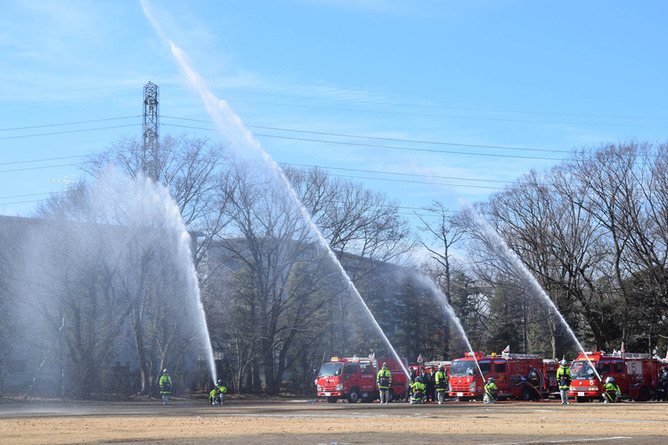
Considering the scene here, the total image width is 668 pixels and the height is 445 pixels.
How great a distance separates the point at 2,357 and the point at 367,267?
26.0 meters

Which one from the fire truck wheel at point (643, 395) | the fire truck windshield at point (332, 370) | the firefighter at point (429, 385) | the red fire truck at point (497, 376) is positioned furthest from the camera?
the fire truck wheel at point (643, 395)

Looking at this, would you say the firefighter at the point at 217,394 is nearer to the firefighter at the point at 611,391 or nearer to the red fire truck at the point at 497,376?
the red fire truck at the point at 497,376

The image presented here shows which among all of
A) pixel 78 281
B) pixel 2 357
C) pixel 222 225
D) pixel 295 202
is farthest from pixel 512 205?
pixel 2 357

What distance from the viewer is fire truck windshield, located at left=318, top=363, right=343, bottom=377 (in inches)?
1656

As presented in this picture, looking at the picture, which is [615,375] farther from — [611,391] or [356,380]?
[356,380]

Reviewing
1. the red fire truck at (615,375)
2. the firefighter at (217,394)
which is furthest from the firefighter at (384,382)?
Answer: the red fire truck at (615,375)

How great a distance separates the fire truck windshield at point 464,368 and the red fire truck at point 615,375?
4.89m

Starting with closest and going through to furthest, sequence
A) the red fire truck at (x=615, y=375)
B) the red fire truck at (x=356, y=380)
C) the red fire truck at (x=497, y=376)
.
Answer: the red fire truck at (x=615, y=375)
the red fire truck at (x=497, y=376)
the red fire truck at (x=356, y=380)

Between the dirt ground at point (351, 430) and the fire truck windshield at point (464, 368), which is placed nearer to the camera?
the dirt ground at point (351, 430)

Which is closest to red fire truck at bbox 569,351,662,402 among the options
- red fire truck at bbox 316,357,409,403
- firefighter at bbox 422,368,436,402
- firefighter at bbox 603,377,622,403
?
firefighter at bbox 603,377,622,403

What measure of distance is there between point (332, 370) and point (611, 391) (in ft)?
47.6

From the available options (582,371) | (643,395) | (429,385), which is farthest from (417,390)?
(643,395)

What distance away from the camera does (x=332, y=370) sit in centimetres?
4234

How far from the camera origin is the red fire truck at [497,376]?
41.4m
